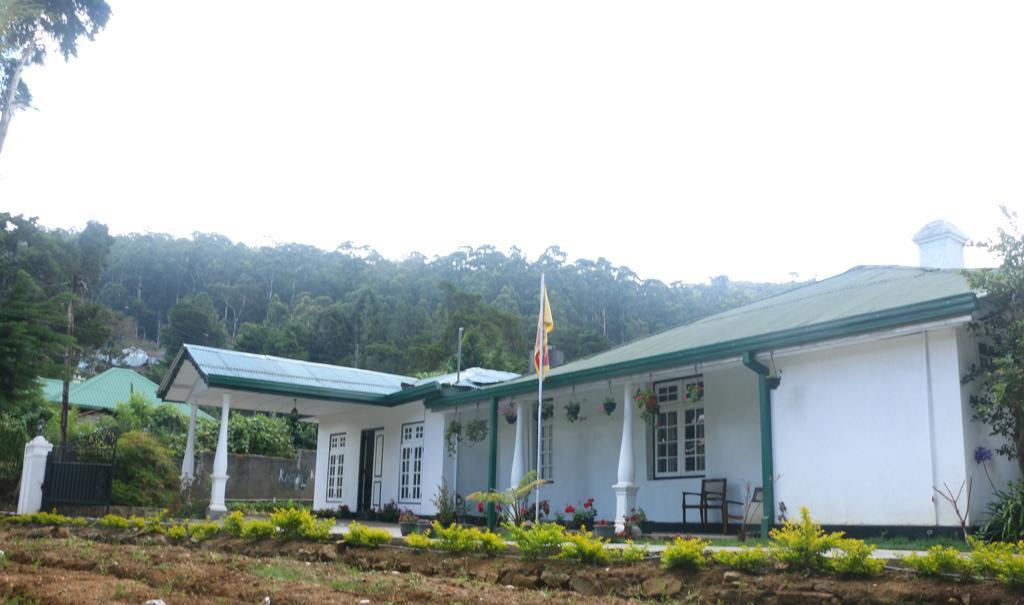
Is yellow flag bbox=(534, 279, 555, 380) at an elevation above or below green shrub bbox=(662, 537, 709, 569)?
above

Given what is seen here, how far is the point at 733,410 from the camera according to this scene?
1162 centimetres

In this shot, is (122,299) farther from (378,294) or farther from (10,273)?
(10,273)

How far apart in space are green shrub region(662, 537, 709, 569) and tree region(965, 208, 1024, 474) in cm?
351

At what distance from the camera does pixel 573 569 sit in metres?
6.59

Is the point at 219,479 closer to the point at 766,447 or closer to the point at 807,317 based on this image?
the point at 766,447

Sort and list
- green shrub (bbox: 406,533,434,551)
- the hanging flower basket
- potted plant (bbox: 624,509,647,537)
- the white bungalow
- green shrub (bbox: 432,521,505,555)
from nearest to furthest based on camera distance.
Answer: green shrub (bbox: 432,521,505,555) < green shrub (bbox: 406,533,434,551) < the white bungalow < potted plant (bbox: 624,509,647,537) < the hanging flower basket

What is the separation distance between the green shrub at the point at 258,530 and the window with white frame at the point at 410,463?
22.9 ft

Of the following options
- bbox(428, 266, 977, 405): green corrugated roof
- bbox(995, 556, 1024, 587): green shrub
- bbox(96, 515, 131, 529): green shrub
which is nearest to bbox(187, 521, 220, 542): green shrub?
bbox(96, 515, 131, 529): green shrub

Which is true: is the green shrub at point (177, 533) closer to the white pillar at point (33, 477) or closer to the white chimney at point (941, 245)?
the white pillar at point (33, 477)

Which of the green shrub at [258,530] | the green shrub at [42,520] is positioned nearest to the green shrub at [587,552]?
the green shrub at [258,530]

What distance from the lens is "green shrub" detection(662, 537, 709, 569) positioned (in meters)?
6.01

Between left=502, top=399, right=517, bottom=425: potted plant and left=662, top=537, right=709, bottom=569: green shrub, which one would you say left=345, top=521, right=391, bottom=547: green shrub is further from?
left=502, top=399, right=517, bottom=425: potted plant

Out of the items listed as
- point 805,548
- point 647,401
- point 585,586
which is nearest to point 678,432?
point 647,401

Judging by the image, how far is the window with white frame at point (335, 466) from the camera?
19172 millimetres
